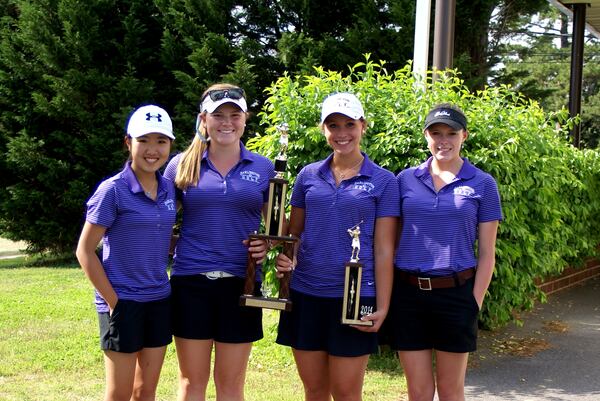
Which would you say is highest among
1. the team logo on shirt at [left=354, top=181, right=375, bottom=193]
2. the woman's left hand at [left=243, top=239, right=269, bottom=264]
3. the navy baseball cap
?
the navy baseball cap

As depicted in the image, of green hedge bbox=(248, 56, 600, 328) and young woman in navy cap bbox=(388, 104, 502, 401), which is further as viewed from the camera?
green hedge bbox=(248, 56, 600, 328)

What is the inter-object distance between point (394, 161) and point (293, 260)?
7.60 feet

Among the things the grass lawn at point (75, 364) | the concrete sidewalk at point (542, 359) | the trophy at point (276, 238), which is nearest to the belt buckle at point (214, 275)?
the trophy at point (276, 238)

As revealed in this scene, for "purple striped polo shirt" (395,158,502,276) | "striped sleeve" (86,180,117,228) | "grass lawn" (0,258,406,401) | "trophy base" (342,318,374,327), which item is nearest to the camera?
"striped sleeve" (86,180,117,228)

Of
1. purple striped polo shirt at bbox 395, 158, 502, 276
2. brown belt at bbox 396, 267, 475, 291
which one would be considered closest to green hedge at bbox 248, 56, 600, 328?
purple striped polo shirt at bbox 395, 158, 502, 276

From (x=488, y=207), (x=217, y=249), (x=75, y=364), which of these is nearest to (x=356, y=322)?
(x=217, y=249)

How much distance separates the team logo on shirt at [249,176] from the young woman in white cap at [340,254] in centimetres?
24

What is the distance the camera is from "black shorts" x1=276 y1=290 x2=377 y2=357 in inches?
137

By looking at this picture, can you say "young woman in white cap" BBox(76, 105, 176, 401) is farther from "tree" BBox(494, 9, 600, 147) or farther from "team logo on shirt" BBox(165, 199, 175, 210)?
"tree" BBox(494, 9, 600, 147)

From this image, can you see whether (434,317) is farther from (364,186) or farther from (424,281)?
(364,186)

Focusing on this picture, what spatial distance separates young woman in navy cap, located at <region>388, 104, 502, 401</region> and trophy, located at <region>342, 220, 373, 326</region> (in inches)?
12.4

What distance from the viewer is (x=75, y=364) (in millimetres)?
6031

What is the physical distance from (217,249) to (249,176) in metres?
0.41

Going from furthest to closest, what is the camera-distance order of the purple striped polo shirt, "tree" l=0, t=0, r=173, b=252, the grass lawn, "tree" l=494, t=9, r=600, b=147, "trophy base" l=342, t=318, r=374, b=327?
"tree" l=494, t=9, r=600, b=147, "tree" l=0, t=0, r=173, b=252, the grass lawn, the purple striped polo shirt, "trophy base" l=342, t=318, r=374, b=327
